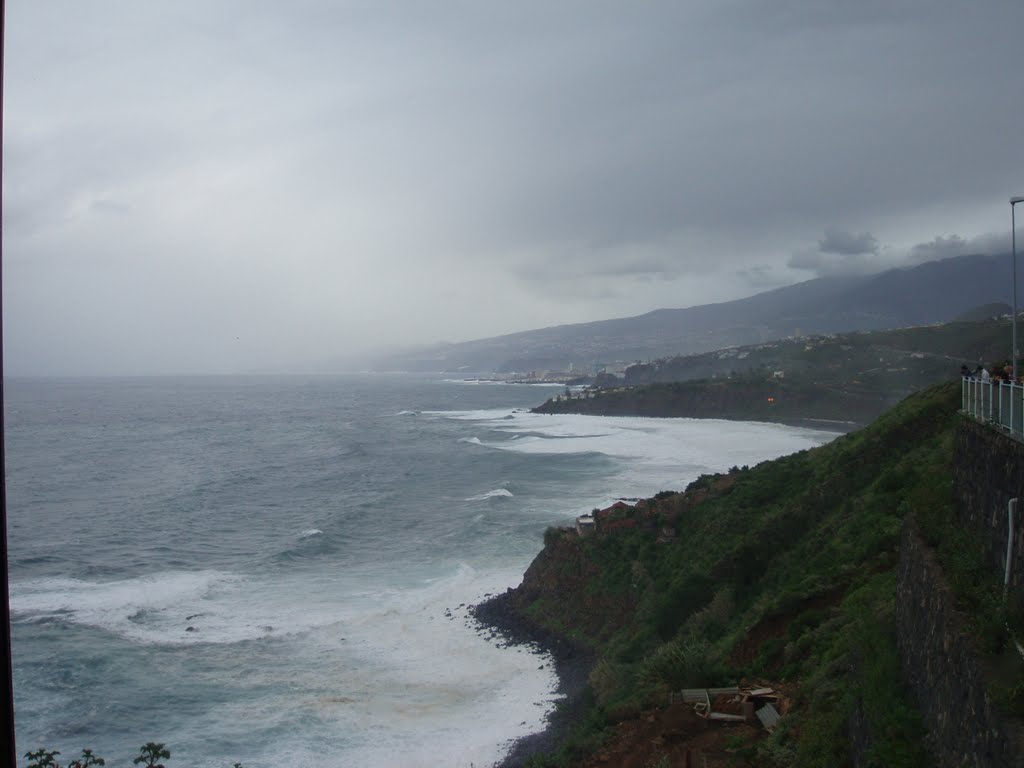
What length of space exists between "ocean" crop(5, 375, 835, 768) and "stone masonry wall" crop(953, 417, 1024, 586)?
355 inches

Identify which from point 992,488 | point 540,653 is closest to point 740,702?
point 992,488

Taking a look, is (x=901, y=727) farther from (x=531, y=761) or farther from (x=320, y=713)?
(x=320, y=713)

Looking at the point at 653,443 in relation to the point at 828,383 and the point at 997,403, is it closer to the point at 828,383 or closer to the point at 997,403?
the point at 828,383

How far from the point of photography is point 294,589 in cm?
2328

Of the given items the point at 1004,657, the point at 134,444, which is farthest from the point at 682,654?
the point at 134,444

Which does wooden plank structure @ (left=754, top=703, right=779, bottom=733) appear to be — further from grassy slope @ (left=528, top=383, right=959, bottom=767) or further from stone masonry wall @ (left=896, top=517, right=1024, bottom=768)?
stone masonry wall @ (left=896, top=517, right=1024, bottom=768)

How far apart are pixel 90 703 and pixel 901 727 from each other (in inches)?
621

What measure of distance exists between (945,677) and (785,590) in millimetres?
7710

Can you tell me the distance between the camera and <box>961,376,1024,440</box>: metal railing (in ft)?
20.6

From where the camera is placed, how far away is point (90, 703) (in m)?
15.9

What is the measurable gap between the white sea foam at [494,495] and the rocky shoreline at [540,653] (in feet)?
48.5

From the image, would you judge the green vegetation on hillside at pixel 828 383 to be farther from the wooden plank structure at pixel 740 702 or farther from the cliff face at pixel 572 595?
the wooden plank structure at pixel 740 702

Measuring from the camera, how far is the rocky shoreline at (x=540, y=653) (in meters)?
13.2

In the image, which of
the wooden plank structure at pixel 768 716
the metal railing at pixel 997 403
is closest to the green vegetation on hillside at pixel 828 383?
the metal railing at pixel 997 403
